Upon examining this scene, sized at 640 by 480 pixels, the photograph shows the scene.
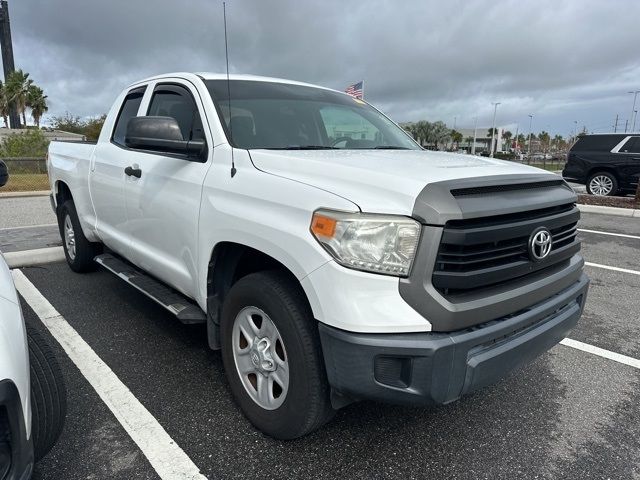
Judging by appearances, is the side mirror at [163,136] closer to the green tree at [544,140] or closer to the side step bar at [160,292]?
the side step bar at [160,292]

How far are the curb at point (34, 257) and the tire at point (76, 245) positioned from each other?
0.55m

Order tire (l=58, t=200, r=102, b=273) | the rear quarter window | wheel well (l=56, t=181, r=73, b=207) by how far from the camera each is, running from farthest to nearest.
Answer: the rear quarter window < wheel well (l=56, t=181, r=73, b=207) < tire (l=58, t=200, r=102, b=273)

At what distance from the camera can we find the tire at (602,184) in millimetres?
13344

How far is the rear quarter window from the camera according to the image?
521 inches

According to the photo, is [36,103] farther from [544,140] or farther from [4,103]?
[544,140]

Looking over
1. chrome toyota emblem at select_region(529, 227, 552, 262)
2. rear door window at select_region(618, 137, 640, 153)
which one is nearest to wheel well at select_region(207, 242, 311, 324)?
chrome toyota emblem at select_region(529, 227, 552, 262)

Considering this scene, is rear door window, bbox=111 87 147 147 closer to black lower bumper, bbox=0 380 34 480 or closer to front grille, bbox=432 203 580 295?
black lower bumper, bbox=0 380 34 480

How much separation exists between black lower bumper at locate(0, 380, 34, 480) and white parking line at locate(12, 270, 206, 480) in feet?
2.64

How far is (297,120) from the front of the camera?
10.7ft

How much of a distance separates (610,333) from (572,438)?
176cm

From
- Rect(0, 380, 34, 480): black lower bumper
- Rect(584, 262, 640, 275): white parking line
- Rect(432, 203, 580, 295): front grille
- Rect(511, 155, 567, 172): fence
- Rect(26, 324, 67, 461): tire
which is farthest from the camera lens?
Rect(511, 155, 567, 172): fence

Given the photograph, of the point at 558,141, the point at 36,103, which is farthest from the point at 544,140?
the point at 36,103

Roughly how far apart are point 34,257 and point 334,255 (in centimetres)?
507

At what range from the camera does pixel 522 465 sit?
2.31m
